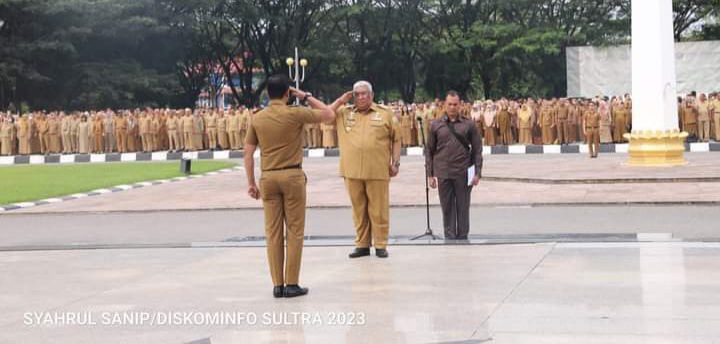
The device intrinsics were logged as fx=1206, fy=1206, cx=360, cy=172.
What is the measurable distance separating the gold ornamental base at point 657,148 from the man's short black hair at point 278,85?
15058mm

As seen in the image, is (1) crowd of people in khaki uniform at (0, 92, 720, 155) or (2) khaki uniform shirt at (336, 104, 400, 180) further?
(1) crowd of people in khaki uniform at (0, 92, 720, 155)

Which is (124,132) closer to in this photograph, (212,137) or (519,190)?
(212,137)

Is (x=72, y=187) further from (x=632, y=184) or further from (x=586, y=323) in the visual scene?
(x=586, y=323)

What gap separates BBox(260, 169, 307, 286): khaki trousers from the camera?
Result: 389 inches

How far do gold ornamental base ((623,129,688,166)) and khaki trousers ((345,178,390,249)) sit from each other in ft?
40.7

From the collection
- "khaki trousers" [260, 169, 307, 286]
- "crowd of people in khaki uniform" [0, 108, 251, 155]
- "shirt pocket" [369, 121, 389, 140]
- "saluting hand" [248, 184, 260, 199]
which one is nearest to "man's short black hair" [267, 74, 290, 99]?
"khaki trousers" [260, 169, 307, 286]

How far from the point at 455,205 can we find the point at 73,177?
1796 cm

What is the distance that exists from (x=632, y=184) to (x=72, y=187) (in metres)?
12.0

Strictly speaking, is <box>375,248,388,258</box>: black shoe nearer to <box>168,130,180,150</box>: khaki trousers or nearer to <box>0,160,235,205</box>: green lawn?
<box>0,160,235,205</box>: green lawn

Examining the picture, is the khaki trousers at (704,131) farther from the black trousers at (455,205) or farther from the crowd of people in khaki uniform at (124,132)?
the black trousers at (455,205)

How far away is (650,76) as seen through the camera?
920 inches

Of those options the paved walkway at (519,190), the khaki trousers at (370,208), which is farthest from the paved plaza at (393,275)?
the khaki trousers at (370,208)

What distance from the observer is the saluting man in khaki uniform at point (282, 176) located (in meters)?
9.80

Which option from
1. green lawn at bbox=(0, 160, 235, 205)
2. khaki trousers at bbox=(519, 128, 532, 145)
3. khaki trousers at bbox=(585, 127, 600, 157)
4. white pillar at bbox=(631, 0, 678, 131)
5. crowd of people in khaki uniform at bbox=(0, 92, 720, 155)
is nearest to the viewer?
white pillar at bbox=(631, 0, 678, 131)
